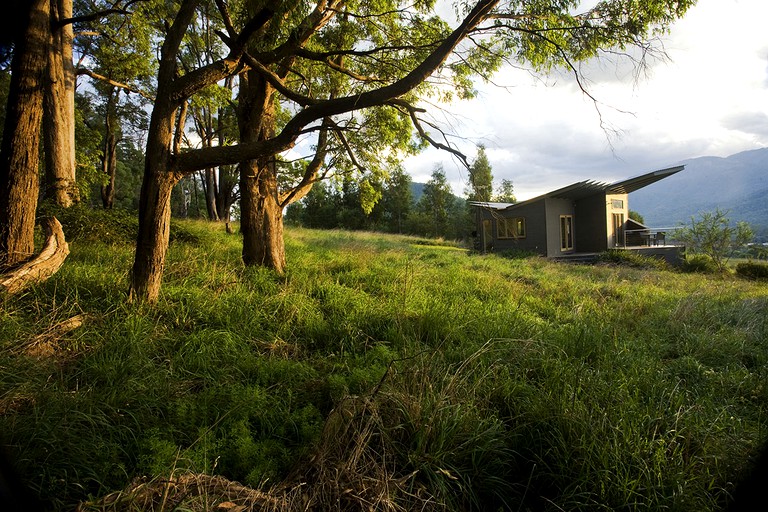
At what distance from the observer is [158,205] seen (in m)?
4.77

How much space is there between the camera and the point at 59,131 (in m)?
8.09

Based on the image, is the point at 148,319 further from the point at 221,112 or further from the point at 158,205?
the point at 221,112

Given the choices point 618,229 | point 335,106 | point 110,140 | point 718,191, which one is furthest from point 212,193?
point 618,229

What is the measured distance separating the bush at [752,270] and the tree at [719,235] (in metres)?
1.46

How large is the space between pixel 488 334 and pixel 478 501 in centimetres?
244

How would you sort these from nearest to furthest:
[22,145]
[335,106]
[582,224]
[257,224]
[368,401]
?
[368,401]
[22,145]
[335,106]
[257,224]
[582,224]

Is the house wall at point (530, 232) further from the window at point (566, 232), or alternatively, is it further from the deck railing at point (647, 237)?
the deck railing at point (647, 237)

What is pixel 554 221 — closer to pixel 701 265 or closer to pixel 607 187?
pixel 607 187

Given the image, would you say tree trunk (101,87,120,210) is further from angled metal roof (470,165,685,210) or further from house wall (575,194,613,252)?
house wall (575,194,613,252)

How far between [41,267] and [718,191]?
21372mm

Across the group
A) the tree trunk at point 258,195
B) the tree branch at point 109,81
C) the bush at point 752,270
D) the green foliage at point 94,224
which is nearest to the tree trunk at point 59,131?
the green foliage at point 94,224

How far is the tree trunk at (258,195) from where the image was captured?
7.46 metres

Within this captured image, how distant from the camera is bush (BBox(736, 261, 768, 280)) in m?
16.8

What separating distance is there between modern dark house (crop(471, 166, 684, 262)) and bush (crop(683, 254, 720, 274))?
99 cm
